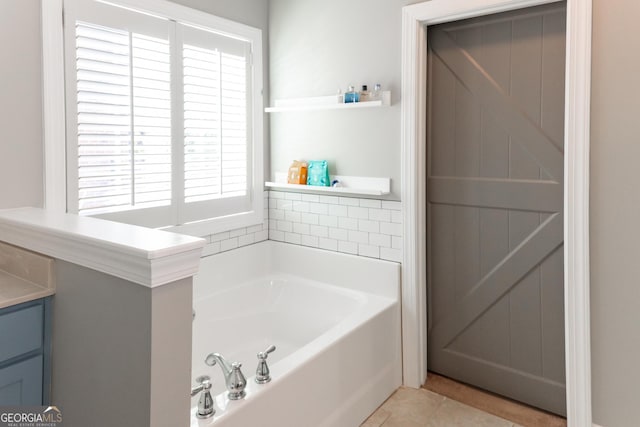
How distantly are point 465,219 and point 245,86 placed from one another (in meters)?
1.68

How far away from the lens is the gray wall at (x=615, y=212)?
1.96 metres

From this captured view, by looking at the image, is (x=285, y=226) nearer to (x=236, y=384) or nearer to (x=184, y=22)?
(x=184, y=22)

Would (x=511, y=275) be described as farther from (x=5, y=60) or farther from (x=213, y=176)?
(x=5, y=60)

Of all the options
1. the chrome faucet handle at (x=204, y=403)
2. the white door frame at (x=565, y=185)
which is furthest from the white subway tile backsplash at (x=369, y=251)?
the chrome faucet handle at (x=204, y=403)

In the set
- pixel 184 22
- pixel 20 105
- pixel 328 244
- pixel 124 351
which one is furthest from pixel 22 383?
pixel 184 22

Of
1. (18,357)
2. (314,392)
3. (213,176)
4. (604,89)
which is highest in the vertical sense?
(604,89)

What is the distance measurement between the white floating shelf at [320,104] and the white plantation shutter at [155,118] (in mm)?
205

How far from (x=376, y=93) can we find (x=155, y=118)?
1.27 metres

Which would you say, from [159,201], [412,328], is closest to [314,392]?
[412,328]

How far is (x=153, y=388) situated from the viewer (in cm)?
121

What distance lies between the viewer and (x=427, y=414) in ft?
7.91

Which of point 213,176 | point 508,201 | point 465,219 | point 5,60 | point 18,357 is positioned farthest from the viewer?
point 213,176

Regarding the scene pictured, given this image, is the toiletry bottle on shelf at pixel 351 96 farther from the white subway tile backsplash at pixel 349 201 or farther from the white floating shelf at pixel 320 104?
the white subway tile backsplash at pixel 349 201

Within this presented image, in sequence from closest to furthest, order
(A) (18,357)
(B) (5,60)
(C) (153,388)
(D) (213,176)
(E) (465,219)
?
(C) (153,388)
(A) (18,357)
(B) (5,60)
(E) (465,219)
(D) (213,176)
